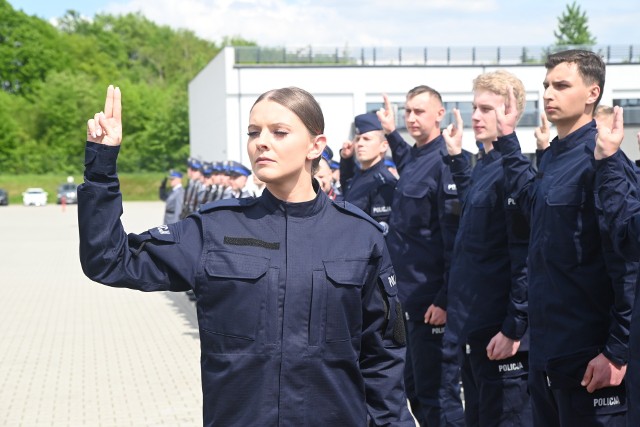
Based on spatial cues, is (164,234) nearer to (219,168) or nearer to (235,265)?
(235,265)

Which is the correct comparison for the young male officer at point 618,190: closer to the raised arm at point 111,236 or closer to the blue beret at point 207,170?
the raised arm at point 111,236

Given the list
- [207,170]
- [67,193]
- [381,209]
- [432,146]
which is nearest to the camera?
[432,146]

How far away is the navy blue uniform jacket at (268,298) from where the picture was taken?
3141 mm

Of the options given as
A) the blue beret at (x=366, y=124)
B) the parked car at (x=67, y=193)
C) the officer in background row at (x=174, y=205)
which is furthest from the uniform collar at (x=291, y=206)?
the parked car at (x=67, y=193)

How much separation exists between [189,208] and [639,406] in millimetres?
14039

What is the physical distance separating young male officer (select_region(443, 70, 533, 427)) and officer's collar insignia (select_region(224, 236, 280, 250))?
2.23 meters

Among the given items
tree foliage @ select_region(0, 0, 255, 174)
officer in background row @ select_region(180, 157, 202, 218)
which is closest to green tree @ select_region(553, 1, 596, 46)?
tree foliage @ select_region(0, 0, 255, 174)

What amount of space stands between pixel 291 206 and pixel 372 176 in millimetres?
4397

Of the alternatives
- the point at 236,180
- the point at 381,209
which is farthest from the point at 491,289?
the point at 236,180

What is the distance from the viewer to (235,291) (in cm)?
317

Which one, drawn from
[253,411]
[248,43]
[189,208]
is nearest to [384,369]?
[253,411]

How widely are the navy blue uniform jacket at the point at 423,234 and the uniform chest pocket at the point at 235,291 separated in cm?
338

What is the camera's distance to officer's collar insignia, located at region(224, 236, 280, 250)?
10.6 ft

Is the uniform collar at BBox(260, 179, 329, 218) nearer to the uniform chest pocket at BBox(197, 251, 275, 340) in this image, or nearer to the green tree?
the uniform chest pocket at BBox(197, 251, 275, 340)
